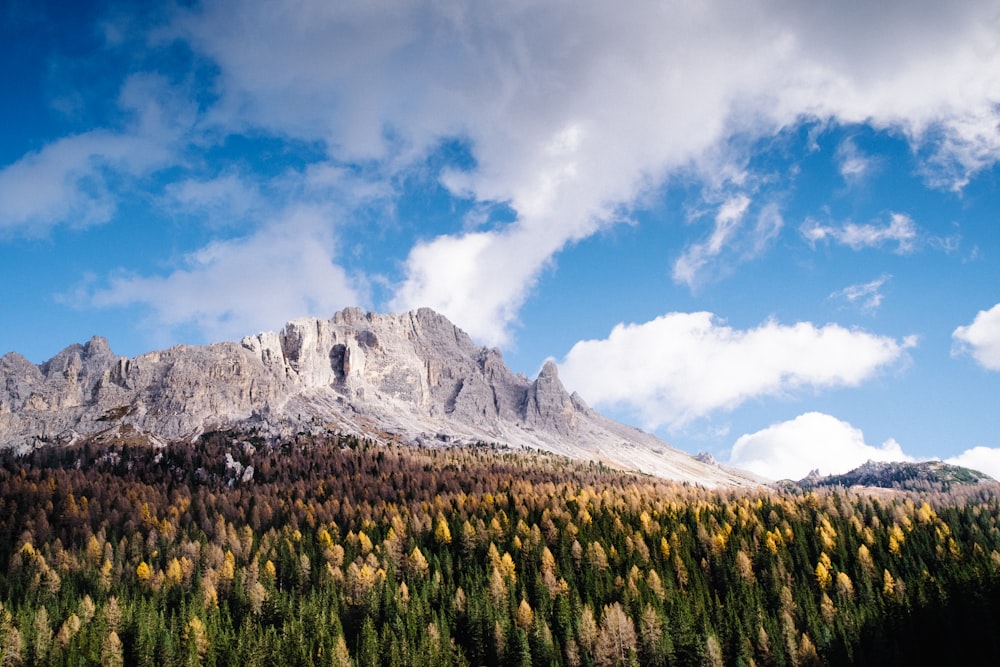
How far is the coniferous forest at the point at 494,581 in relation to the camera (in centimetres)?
8681

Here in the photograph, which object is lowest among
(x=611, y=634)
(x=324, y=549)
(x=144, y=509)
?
(x=611, y=634)

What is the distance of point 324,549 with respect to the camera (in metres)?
130

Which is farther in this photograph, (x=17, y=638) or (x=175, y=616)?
(x=175, y=616)

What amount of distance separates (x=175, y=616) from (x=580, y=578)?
2675 inches

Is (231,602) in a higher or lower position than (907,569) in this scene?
higher

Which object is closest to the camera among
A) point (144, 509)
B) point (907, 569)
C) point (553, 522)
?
point (907, 569)

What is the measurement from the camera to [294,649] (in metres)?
85.7

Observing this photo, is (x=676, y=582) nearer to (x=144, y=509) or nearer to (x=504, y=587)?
Answer: (x=504, y=587)

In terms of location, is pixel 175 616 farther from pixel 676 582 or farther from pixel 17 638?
pixel 676 582

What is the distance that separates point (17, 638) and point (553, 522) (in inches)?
3864

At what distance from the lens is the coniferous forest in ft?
285

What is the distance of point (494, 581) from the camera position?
107m

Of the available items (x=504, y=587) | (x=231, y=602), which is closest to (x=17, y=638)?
(x=231, y=602)

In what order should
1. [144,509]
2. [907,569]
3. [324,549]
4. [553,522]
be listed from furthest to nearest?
[144,509], [553,522], [324,549], [907,569]
